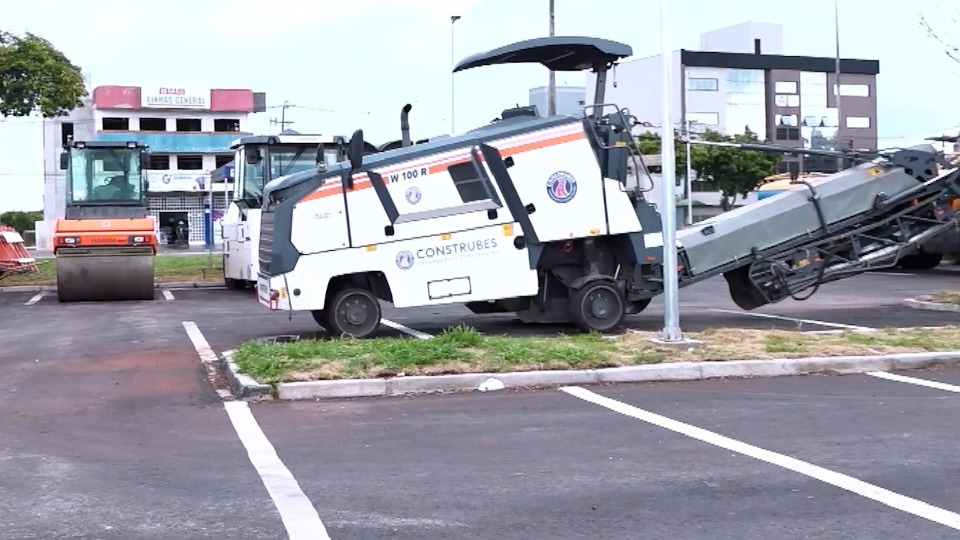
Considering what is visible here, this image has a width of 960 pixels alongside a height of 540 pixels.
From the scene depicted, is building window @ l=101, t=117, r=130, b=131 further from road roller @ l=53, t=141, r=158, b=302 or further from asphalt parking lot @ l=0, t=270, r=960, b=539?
asphalt parking lot @ l=0, t=270, r=960, b=539

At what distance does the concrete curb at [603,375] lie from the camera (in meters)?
10.2

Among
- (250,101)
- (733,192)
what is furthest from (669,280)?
(250,101)

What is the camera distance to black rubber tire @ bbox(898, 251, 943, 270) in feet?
93.7

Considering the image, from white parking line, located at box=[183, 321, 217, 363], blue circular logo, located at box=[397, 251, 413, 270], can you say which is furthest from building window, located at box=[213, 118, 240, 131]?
blue circular logo, located at box=[397, 251, 413, 270]

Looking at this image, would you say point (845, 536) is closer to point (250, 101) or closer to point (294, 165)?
point (294, 165)

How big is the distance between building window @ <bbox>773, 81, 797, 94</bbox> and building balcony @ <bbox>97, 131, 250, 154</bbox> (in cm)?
3998

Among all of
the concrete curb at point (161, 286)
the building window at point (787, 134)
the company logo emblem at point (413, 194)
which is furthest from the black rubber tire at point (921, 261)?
the building window at point (787, 134)

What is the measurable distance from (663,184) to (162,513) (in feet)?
24.4

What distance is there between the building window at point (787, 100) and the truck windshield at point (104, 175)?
68856mm

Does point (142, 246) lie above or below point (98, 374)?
above

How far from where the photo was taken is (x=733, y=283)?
15688 mm

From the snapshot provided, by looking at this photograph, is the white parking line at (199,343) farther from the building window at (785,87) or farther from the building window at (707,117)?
the building window at (785,87)

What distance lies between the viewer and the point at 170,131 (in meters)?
72.6

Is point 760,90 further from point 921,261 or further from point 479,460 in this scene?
point 479,460
